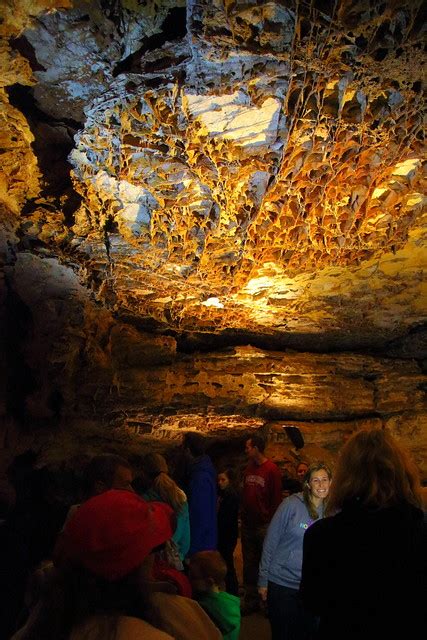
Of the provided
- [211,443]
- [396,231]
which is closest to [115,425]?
[211,443]

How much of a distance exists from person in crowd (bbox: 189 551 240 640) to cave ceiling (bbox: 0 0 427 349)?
276 cm

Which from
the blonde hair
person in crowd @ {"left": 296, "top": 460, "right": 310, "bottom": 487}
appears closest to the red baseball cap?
the blonde hair

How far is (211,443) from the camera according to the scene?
8.23m

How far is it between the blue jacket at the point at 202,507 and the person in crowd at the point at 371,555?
2496 millimetres

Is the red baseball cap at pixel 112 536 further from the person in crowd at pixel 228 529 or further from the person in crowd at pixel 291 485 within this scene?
the person in crowd at pixel 291 485

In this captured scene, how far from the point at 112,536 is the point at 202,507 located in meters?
3.06

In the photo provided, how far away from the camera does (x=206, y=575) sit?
2152 mm

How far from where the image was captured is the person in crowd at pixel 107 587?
1162 mm

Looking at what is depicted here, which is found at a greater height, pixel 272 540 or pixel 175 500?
pixel 175 500

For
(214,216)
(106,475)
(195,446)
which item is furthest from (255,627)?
(214,216)

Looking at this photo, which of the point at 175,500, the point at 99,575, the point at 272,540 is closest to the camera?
the point at 99,575

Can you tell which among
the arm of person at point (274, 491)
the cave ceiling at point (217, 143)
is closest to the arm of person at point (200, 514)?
the arm of person at point (274, 491)

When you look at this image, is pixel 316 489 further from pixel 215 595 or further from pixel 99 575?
pixel 99 575

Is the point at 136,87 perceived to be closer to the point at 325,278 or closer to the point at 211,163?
the point at 211,163
